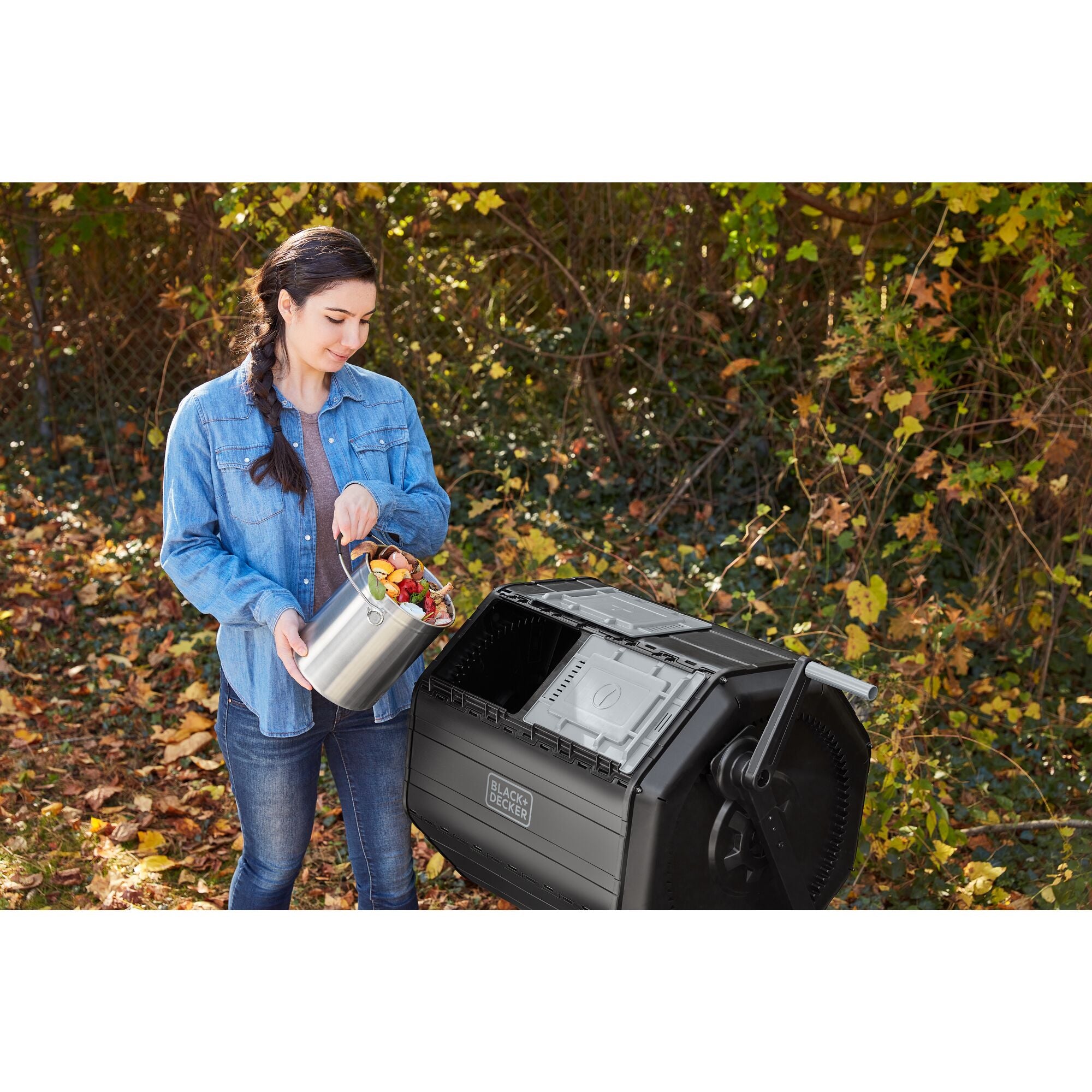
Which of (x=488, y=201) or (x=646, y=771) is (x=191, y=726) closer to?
(x=488, y=201)

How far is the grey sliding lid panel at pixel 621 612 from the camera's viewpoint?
1.92 metres

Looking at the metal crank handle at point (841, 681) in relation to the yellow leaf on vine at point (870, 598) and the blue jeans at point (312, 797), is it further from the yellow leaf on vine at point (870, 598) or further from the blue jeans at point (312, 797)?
the yellow leaf on vine at point (870, 598)

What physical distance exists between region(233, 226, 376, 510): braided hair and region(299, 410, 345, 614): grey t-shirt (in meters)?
0.03

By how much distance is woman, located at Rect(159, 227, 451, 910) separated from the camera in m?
1.87

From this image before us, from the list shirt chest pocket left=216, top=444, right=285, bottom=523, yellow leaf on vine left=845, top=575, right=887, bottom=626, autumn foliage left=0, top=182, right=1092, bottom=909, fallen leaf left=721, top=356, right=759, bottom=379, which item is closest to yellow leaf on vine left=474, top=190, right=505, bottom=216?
autumn foliage left=0, top=182, right=1092, bottom=909

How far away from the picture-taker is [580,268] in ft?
18.1

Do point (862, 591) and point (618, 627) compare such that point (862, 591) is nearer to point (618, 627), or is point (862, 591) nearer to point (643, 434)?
point (618, 627)

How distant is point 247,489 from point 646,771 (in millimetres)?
847

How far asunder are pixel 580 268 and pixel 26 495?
319 cm

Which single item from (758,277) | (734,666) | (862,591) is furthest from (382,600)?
(758,277)

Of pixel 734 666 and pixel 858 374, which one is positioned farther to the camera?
pixel 858 374

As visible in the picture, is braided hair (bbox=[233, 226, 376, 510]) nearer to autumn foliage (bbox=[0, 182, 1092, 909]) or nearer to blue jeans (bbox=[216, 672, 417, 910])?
blue jeans (bbox=[216, 672, 417, 910])

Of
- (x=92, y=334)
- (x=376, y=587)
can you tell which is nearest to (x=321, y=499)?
(x=376, y=587)

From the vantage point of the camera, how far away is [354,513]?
1849 mm
